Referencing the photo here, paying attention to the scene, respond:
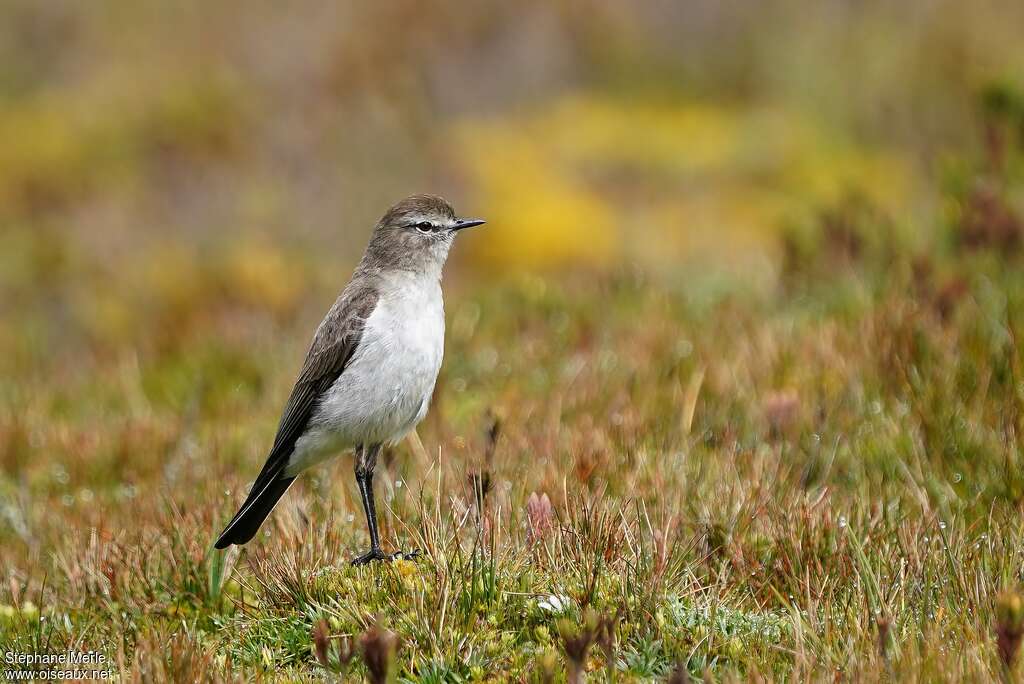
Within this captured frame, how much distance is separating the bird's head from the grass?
103 cm

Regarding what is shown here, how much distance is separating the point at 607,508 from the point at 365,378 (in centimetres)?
159

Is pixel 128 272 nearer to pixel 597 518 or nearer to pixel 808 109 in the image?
pixel 808 109

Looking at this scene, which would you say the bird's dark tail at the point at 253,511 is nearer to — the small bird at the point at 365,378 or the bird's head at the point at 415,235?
the small bird at the point at 365,378

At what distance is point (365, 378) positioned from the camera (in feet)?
18.4

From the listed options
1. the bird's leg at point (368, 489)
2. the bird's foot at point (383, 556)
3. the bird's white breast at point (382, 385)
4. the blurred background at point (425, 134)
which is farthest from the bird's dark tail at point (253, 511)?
the blurred background at point (425, 134)

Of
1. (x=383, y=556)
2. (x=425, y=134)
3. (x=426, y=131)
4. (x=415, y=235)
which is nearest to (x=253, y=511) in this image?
(x=383, y=556)

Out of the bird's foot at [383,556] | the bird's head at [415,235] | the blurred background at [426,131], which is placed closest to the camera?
the bird's foot at [383,556]

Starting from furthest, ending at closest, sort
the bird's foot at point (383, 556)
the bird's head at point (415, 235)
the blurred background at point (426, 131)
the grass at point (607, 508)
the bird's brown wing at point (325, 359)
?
the blurred background at point (426, 131)
the bird's head at point (415, 235)
the bird's brown wing at point (325, 359)
the bird's foot at point (383, 556)
the grass at point (607, 508)

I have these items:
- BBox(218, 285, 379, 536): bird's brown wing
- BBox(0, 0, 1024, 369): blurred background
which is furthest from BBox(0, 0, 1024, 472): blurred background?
BBox(218, 285, 379, 536): bird's brown wing

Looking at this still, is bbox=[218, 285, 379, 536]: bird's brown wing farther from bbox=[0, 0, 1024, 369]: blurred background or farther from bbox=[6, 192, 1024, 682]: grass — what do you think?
bbox=[0, 0, 1024, 369]: blurred background

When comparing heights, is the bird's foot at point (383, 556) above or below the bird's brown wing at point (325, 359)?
below

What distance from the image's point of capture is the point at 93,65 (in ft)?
74.1

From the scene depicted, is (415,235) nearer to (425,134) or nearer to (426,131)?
(425,134)

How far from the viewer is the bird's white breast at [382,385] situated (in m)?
5.56
